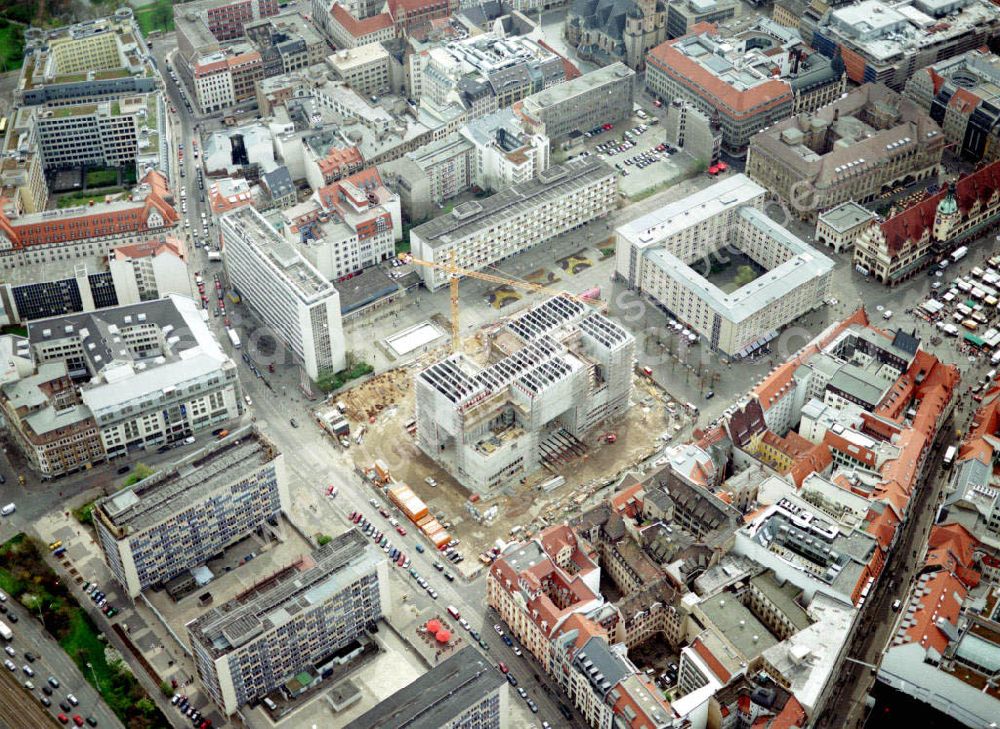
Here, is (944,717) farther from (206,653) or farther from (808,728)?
(206,653)

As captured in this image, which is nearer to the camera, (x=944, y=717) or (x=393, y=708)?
(x=393, y=708)

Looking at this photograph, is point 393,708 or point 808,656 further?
point 808,656

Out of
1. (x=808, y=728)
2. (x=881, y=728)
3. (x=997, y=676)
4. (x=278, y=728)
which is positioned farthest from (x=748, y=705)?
(x=278, y=728)

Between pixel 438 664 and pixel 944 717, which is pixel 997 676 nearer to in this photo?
pixel 944 717

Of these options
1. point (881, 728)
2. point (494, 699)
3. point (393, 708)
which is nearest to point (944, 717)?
point (881, 728)

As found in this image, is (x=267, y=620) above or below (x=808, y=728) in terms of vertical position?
above

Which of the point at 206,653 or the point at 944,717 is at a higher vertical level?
the point at 206,653
